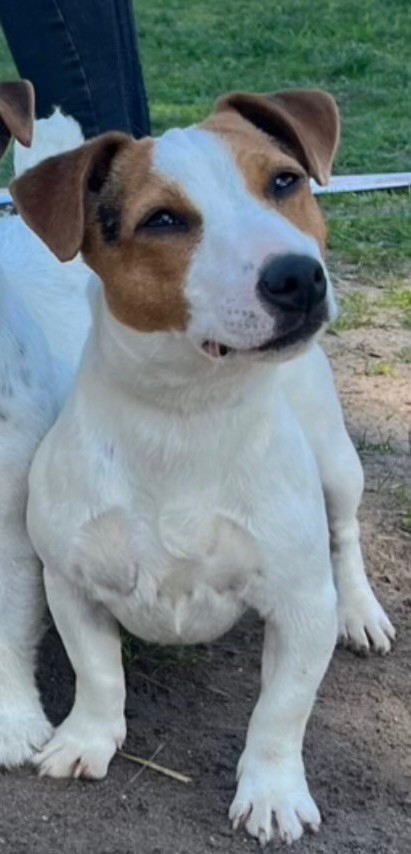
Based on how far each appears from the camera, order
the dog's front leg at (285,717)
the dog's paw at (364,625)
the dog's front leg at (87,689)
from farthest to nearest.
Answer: the dog's paw at (364,625) < the dog's front leg at (87,689) < the dog's front leg at (285,717)

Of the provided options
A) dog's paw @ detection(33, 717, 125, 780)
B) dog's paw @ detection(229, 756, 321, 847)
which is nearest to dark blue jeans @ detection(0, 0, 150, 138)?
dog's paw @ detection(33, 717, 125, 780)

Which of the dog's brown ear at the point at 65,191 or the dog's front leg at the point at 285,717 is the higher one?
the dog's brown ear at the point at 65,191

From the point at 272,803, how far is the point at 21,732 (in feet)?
2.06

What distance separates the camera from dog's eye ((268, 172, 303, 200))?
3016mm

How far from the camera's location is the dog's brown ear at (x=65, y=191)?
3.11 m

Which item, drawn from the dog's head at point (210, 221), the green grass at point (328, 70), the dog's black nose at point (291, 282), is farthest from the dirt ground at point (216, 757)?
the green grass at point (328, 70)

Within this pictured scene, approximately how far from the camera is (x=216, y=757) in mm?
3566

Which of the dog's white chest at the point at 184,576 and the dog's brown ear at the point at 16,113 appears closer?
the dog's white chest at the point at 184,576

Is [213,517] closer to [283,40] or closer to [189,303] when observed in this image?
[189,303]

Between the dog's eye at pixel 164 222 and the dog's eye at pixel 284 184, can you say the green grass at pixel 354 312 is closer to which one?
the dog's eye at pixel 284 184

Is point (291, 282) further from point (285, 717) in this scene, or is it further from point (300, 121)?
point (285, 717)

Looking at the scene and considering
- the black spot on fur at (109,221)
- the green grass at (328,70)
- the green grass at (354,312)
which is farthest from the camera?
the green grass at (328,70)

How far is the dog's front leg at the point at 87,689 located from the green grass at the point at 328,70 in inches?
142

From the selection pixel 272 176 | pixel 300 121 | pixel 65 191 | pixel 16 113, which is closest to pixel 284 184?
pixel 272 176
